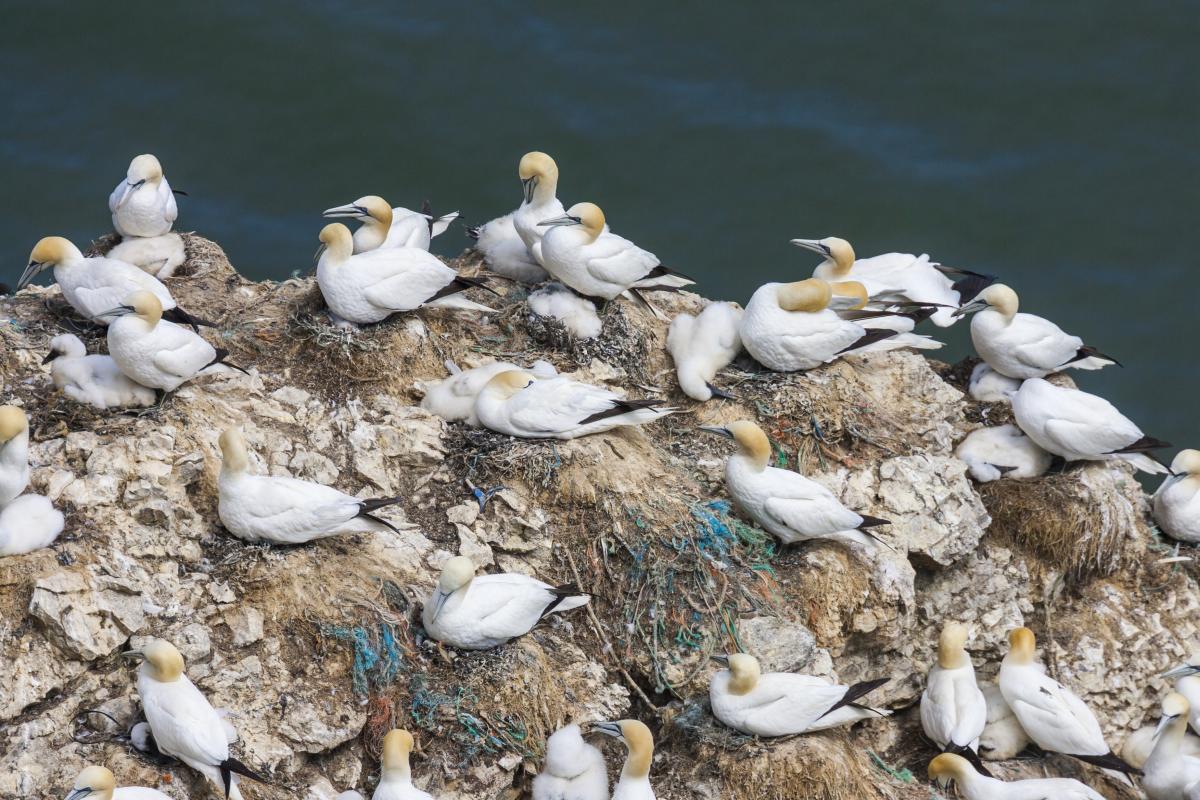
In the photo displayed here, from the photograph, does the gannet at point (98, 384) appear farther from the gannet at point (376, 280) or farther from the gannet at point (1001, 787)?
the gannet at point (1001, 787)

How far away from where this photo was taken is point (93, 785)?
7195mm

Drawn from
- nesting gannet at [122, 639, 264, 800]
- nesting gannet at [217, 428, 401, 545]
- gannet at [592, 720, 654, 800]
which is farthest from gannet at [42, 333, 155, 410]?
gannet at [592, 720, 654, 800]

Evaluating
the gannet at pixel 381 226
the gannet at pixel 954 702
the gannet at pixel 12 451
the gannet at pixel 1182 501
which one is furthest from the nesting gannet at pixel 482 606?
the gannet at pixel 1182 501

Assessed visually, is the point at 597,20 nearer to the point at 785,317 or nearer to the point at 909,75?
the point at 909,75

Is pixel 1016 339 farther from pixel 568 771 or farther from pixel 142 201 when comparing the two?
pixel 142 201

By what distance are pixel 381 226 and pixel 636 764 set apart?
434 centimetres

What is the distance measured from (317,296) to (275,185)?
8.16 metres

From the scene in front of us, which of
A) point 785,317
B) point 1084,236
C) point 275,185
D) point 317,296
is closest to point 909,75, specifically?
point 1084,236

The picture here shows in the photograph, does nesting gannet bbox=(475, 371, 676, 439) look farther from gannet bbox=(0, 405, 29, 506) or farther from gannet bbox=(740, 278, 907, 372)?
gannet bbox=(0, 405, 29, 506)

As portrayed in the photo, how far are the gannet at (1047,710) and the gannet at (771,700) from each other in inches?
68.1

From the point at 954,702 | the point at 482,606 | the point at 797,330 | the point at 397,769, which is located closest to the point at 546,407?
the point at 482,606

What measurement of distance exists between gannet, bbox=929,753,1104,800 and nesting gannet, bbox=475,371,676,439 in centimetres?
287

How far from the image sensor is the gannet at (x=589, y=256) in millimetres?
10289

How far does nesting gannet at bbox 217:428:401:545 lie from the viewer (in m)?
8.45
